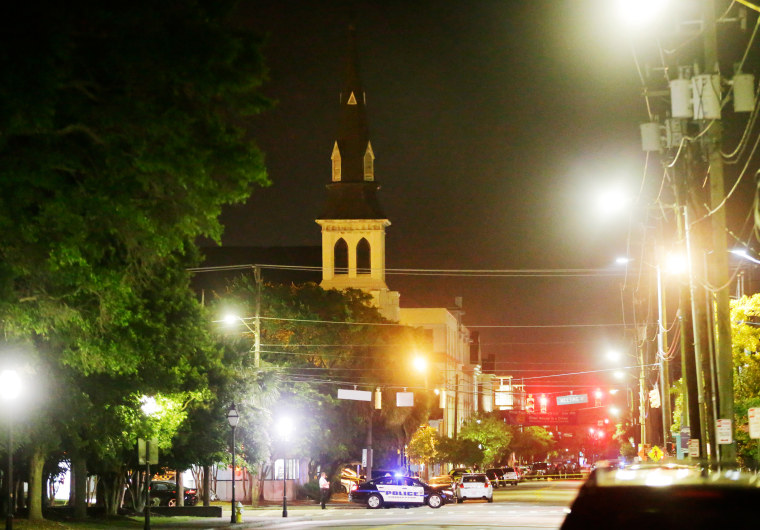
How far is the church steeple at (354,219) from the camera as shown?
109 m

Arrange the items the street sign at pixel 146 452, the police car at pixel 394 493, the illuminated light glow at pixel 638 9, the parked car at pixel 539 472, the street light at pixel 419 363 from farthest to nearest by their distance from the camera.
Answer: the parked car at pixel 539 472 < the street light at pixel 419 363 < the police car at pixel 394 493 < the street sign at pixel 146 452 < the illuminated light glow at pixel 638 9

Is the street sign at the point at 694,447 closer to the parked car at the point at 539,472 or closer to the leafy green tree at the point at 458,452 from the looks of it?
the leafy green tree at the point at 458,452

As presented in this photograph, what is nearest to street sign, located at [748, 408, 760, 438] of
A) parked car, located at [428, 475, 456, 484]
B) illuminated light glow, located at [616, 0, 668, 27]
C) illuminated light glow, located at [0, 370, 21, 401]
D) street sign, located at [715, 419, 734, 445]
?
street sign, located at [715, 419, 734, 445]

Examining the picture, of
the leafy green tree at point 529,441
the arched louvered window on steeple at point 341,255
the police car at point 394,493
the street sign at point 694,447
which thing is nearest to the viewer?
the street sign at point 694,447

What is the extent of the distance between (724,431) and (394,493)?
29750mm

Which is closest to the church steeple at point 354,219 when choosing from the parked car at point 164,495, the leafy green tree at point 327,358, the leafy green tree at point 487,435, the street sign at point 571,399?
the leafy green tree at point 487,435

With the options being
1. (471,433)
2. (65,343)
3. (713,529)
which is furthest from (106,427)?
(471,433)

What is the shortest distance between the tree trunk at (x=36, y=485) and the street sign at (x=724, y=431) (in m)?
19.1

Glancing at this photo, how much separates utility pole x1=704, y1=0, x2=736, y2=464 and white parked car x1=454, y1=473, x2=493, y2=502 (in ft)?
112

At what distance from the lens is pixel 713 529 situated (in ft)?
22.5

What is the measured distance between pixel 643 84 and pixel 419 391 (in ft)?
160

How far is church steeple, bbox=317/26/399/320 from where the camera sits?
109000mm

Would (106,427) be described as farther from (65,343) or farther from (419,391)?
(419,391)

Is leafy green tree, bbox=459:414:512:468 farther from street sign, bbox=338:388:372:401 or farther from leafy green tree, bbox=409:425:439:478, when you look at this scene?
street sign, bbox=338:388:372:401
